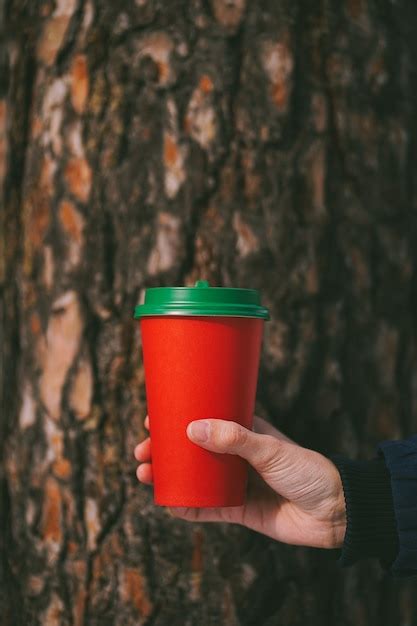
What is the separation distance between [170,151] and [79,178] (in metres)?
0.23

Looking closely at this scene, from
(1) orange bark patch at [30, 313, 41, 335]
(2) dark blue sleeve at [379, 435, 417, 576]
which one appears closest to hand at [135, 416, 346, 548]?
(2) dark blue sleeve at [379, 435, 417, 576]

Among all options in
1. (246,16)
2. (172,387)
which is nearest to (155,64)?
(246,16)

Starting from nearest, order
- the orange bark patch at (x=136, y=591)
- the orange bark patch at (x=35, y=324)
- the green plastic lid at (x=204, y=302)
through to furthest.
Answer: the green plastic lid at (x=204, y=302)
the orange bark patch at (x=136, y=591)
the orange bark patch at (x=35, y=324)

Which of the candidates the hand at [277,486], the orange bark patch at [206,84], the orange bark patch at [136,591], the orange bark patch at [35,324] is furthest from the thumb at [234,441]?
the orange bark patch at [206,84]

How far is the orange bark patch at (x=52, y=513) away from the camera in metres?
2.55

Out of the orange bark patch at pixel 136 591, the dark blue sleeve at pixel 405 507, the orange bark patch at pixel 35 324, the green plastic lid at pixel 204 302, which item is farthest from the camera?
the orange bark patch at pixel 35 324

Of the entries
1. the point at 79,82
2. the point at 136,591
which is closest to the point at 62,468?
the point at 136,591

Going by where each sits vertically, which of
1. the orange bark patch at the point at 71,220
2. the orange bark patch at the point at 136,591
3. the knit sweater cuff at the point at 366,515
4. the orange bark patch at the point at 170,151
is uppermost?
the orange bark patch at the point at 170,151

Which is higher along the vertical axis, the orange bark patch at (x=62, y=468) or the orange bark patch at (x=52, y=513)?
the orange bark patch at (x=62, y=468)

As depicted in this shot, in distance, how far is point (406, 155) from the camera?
Answer: 2656 millimetres

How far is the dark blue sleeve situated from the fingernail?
46 centimetres

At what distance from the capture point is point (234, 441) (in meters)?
2.02

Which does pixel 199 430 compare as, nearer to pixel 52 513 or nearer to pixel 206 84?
pixel 52 513

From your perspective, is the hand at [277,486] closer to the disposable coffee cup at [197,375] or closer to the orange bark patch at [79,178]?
the disposable coffee cup at [197,375]
